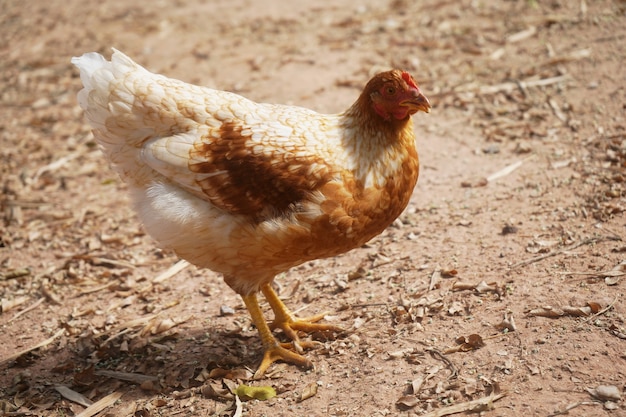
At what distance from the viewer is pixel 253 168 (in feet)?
12.7

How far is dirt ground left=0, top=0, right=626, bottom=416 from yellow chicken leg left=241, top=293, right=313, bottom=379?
8 cm

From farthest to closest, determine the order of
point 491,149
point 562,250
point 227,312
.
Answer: point 491,149
point 227,312
point 562,250

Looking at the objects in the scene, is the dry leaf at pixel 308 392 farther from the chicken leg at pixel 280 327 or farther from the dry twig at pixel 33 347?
the dry twig at pixel 33 347

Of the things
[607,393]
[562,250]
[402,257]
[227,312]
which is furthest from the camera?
[402,257]

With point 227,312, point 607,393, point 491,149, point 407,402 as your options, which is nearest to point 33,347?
point 227,312

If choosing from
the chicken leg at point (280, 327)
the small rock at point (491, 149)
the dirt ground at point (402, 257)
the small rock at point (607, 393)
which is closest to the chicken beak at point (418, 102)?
the dirt ground at point (402, 257)

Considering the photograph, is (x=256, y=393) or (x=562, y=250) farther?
(x=562, y=250)

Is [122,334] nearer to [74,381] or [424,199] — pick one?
[74,381]

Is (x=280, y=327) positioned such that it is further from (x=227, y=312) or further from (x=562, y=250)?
(x=562, y=250)

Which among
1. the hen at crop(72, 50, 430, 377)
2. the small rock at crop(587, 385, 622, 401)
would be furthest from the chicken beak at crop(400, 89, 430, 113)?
the small rock at crop(587, 385, 622, 401)

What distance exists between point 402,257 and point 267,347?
1.30m

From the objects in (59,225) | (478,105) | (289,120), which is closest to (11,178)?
(59,225)

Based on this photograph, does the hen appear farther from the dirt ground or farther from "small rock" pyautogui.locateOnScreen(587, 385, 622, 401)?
"small rock" pyautogui.locateOnScreen(587, 385, 622, 401)

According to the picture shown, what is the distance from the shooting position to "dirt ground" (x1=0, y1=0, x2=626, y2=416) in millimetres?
3746
